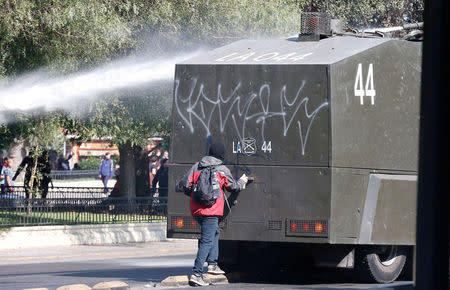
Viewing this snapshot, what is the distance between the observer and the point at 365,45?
426 inches

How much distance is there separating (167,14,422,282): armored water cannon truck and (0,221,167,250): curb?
7015 millimetres

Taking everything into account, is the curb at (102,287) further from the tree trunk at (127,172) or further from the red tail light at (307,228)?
the tree trunk at (127,172)

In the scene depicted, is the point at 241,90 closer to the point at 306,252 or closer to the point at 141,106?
the point at 306,252

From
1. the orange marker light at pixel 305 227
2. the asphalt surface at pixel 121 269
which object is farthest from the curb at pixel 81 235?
the orange marker light at pixel 305 227

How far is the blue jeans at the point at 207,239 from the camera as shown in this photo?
10.8m

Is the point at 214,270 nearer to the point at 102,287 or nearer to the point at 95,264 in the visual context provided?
the point at 102,287

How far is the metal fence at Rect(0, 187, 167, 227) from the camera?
58.8ft

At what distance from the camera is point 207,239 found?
35.3 feet

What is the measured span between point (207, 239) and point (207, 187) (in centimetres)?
62

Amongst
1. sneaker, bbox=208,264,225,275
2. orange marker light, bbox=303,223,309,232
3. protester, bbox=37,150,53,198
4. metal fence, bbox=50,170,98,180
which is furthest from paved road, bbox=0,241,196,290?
metal fence, bbox=50,170,98,180

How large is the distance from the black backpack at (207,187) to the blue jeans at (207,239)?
21 cm

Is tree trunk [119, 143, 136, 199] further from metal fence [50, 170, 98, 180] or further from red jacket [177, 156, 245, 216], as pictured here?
metal fence [50, 170, 98, 180]

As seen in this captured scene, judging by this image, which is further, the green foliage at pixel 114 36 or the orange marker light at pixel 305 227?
the green foliage at pixel 114 36

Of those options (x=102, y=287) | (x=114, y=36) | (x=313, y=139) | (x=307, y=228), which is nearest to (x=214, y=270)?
(x=307, y=228)
